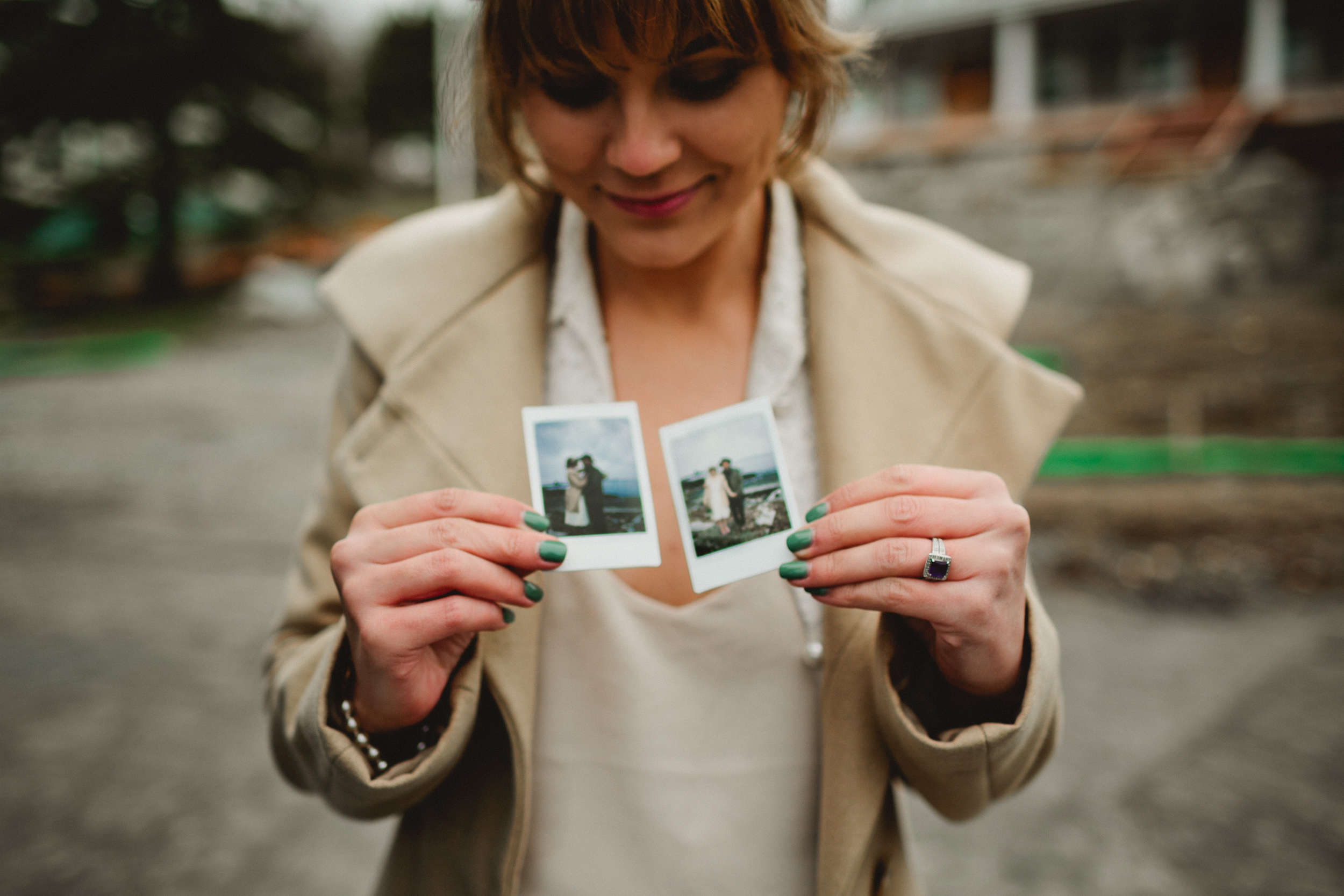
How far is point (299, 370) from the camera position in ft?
39.0

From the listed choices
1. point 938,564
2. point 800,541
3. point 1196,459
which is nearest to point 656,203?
point 800,541

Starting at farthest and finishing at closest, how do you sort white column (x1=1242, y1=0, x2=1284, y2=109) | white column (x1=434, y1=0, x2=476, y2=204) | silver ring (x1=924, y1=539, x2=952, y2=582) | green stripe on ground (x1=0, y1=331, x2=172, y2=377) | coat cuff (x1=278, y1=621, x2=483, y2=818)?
white column (x1=1242, y1=0, x2=1284, y2=109), green stripe on ground (x1=0, y1=331, x2=172, y2=377), white column (x1=434, y1=0, x2=476, y2=204), coat cuff (x1=278, y1=621, x2=483, y2=818), silver ring (x1=924, y1=539, x2=952, y2=582)

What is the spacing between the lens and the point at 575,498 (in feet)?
4.09

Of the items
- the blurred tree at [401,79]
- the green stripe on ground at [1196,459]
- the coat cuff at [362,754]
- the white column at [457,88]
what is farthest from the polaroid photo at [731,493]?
the blurred tree at [401,79]

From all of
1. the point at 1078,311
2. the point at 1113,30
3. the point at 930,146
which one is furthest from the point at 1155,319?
the point at 1113,30

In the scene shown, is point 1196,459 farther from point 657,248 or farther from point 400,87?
point 400,87

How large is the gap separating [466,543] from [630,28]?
685 mm

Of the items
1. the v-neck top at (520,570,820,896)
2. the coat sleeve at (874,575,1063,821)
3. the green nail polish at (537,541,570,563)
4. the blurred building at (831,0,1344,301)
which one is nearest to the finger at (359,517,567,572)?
the green nail polish at (537,541,570,563)

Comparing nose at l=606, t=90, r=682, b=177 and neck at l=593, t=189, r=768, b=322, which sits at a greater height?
nose at l=606, t=90, r=682, b=177

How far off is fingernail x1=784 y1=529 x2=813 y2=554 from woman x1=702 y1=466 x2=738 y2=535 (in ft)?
0.42

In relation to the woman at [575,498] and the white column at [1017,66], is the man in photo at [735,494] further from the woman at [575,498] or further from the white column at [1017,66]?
the white column at [1017,66]

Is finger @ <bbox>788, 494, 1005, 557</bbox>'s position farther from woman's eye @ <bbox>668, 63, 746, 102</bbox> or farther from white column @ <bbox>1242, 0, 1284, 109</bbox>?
white column @ <bbox>1242, 0, 1284, 109</bbox>

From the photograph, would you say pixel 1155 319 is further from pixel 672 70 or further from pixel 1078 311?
pixel 672 70

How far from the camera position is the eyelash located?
1220 millimetres
